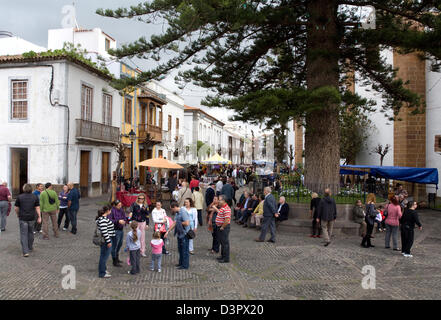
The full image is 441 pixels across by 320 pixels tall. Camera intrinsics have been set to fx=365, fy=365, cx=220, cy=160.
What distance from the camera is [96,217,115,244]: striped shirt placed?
6.58m

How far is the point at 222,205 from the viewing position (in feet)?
27.1

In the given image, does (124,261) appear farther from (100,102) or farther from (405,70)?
(405,70)

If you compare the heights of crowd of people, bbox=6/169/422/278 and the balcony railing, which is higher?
the balcony railing

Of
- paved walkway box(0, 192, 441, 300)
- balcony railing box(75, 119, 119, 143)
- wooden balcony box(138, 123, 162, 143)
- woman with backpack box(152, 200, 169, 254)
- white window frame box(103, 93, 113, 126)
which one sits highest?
white window frame box(103, 93, 113, 126)

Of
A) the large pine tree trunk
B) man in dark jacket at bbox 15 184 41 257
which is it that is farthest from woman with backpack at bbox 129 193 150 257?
the large pine tree trunk

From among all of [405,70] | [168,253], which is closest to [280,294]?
[168,253]

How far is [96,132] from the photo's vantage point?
20.3 m

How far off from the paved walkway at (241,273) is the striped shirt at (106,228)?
2.56 ft

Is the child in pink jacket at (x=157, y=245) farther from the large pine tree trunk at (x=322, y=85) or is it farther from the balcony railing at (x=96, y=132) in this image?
the balcony railing at (x=96, y=132)

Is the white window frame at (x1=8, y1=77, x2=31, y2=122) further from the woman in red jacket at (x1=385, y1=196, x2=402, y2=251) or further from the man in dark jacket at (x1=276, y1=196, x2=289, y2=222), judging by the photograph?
the woman in red jacket at (x1=385, y1=196, x2=402, y2=251)

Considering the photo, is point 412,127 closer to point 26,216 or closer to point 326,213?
point 326,213

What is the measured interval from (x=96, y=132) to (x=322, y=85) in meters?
13.3

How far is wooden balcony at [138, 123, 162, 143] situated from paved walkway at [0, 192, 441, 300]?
1730cm

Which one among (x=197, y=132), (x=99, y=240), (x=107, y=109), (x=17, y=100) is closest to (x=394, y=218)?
(x=99, y=240)
